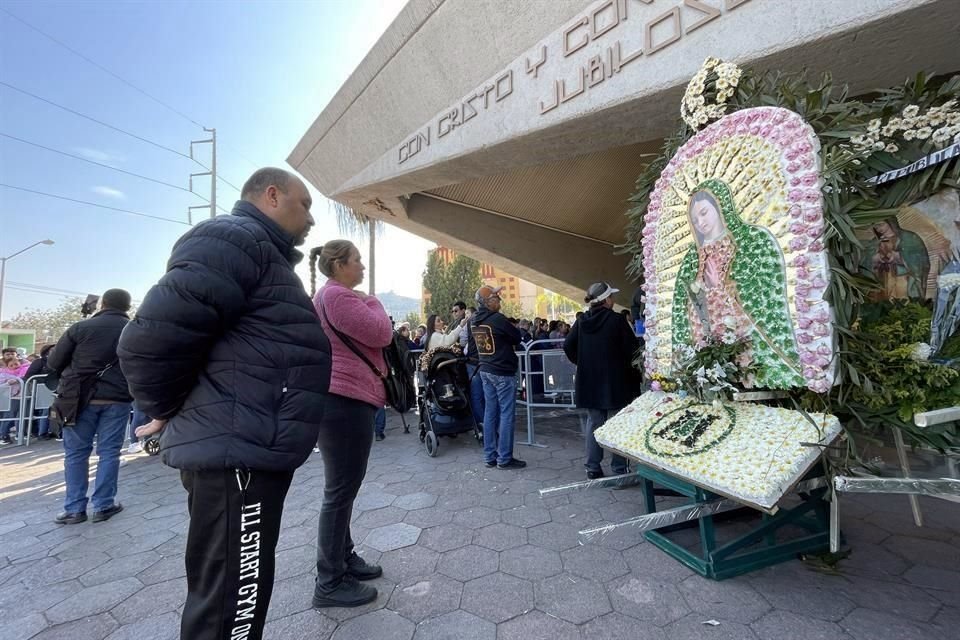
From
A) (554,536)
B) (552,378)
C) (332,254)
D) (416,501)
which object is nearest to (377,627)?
(554,536)

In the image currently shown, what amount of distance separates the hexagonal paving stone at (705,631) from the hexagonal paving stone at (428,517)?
1.78m

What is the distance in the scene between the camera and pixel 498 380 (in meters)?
4.78

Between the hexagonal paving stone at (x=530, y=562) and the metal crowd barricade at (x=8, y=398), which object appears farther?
the metal crowd barricade at (x=8, y=398)

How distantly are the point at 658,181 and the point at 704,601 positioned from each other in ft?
9.02

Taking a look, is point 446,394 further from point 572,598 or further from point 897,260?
point 897,260

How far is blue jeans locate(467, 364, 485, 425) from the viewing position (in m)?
5.92

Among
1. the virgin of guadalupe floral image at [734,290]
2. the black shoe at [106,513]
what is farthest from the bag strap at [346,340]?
the black shoe at [106,513]

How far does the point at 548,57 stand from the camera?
4.50 metres

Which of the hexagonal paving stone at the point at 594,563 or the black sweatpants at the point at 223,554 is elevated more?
the black sweatpants at the point at 223,554

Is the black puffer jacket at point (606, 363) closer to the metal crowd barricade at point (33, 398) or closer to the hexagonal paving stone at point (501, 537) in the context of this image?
the hexagonal paving stone at point (501, 537)

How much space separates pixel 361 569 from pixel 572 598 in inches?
48.7

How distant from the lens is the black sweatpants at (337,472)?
2.29 meters

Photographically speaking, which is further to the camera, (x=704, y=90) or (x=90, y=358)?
(x=90, y=358)

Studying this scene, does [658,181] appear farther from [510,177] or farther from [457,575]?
[510,177]
